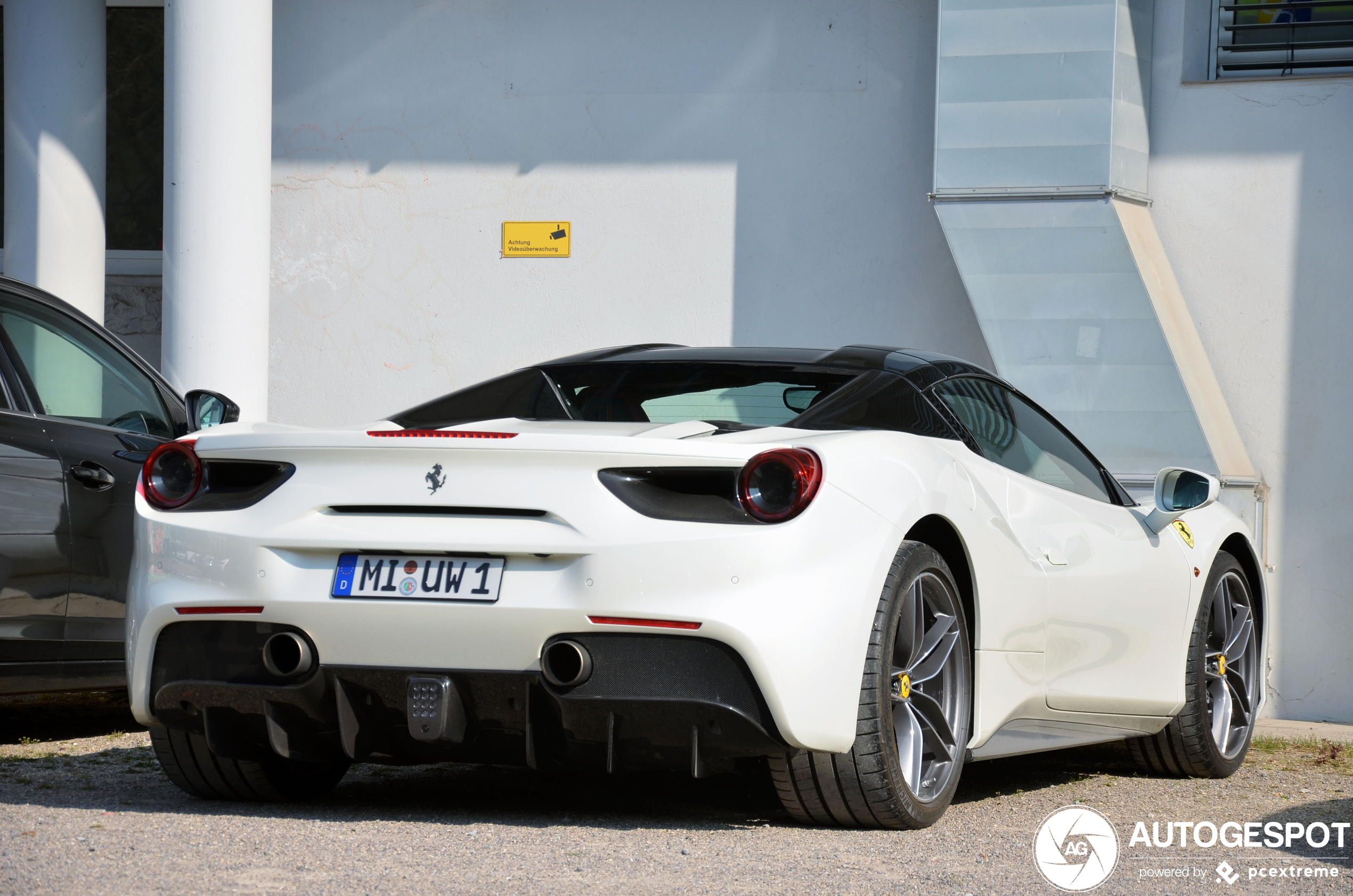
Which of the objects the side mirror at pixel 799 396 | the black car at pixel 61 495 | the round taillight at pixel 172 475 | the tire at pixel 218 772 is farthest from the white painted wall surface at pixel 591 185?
the round taillight at pixel 172 475

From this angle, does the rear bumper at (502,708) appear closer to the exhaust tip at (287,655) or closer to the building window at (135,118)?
the exhaust tip at (287,655)

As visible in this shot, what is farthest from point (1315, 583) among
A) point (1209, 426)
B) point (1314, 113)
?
point (1314, 113)

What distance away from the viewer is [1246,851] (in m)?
4.16

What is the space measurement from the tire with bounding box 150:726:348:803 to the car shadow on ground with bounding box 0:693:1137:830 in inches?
1.5

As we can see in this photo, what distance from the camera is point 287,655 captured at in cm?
387

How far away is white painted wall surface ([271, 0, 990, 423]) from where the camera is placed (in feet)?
31.1

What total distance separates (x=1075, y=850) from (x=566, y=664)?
4.31 ft

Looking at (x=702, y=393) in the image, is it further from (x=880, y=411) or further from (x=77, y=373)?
(x=77, y=373)

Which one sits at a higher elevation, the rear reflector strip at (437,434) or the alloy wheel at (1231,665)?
the rear reflector strip at (437,434)

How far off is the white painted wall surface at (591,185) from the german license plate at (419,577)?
5.82m

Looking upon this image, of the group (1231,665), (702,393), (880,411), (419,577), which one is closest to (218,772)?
(419,577)

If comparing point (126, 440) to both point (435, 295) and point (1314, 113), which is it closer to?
point (435, 295)

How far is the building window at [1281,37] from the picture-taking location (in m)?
9.05

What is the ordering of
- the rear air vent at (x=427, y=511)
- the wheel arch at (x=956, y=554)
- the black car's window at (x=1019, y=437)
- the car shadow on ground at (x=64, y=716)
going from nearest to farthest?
the rear air vent at (x=427, y=511) < the wheel arch at (x=956, y=554) < the black car's window at (x=1019, y=437) < the car shadow on ground at (x=64, y=716)
